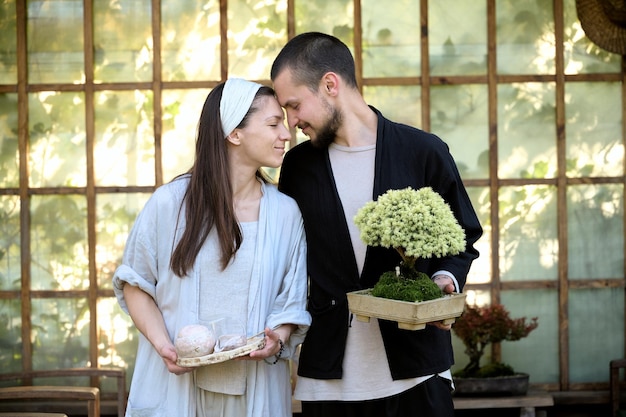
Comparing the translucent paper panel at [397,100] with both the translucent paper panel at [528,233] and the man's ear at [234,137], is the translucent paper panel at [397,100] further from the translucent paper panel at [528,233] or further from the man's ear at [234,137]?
the man's ear at [234,137]

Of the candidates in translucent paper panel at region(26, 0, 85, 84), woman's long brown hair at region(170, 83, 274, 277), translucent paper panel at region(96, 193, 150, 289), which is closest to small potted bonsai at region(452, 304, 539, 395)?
translucent paper panel at region(96, 193, 150, 289)

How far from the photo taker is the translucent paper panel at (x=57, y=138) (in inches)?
190

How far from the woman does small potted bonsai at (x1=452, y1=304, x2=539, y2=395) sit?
71.5 inches

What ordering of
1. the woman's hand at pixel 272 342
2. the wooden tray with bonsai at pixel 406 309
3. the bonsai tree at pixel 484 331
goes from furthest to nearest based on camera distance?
1. the bonsai tree at pixel 484 331
2. the woman's hand at pixel 272 342
3. the wooden tray with bonsai at pixel 406 309

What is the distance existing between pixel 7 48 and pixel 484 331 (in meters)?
2.59

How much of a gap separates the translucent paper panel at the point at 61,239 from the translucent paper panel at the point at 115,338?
176 mm

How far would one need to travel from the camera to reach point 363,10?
189 inches

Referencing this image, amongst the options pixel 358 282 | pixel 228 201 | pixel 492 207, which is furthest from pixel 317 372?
pixel 492 207

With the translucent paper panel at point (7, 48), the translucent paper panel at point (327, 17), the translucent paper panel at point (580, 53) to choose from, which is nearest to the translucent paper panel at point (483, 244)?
the translucent paper panel at point (580, 53)

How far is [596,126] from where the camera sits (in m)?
4.81

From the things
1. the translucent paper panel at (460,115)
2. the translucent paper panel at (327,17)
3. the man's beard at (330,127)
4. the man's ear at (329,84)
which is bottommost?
the man's beard at (330,127)

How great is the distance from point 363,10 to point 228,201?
219cm

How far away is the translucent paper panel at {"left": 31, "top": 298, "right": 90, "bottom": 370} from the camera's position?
4855 millimetres

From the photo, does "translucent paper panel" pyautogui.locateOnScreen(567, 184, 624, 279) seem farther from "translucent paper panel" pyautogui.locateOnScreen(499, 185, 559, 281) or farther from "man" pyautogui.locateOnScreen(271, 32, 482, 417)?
"man" pyautogui.locateOnScreen(271, 32, 482, 417)
